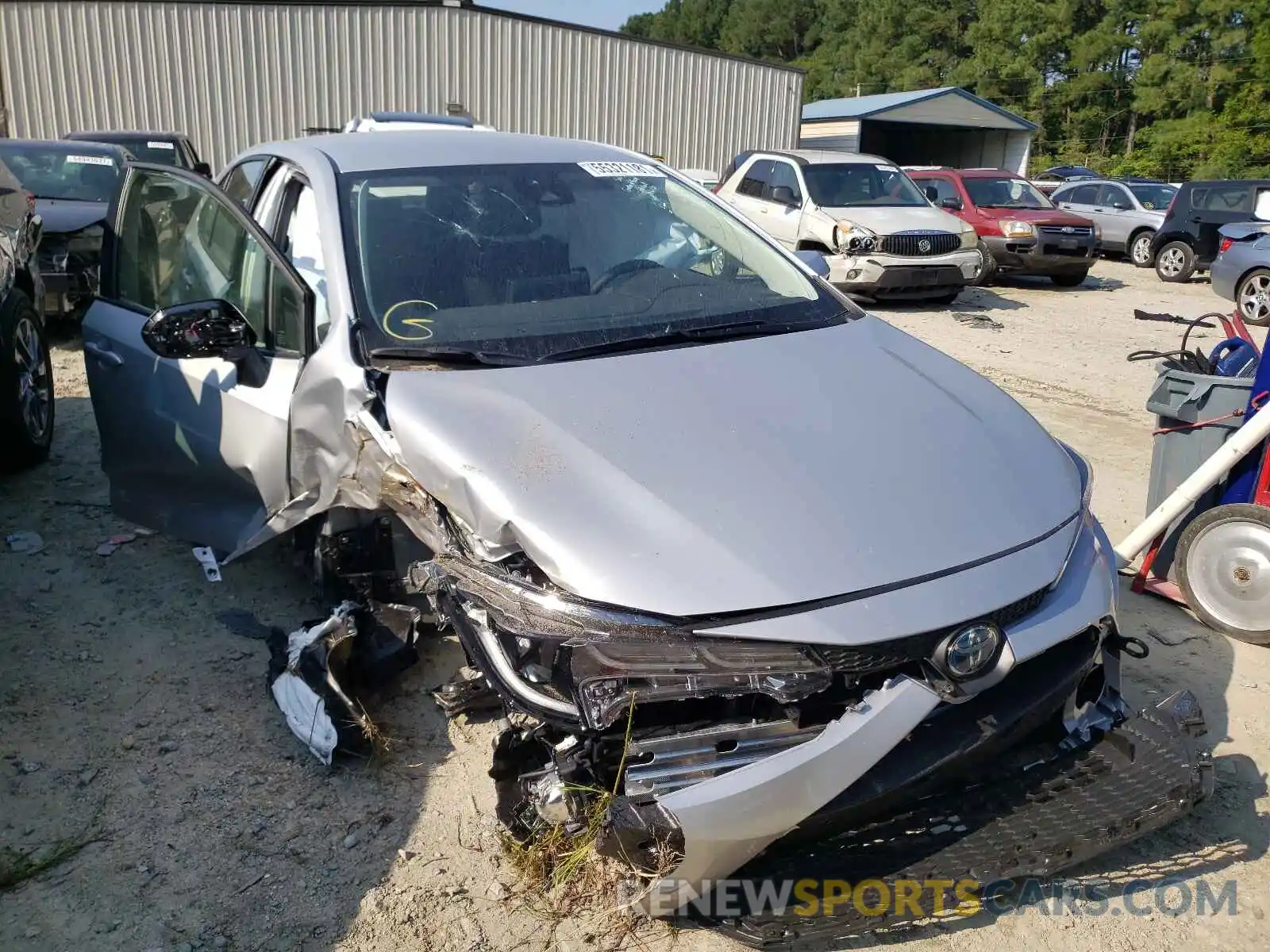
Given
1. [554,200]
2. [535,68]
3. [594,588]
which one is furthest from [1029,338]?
[535,68]

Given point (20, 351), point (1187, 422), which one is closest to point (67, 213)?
point (20, 351)

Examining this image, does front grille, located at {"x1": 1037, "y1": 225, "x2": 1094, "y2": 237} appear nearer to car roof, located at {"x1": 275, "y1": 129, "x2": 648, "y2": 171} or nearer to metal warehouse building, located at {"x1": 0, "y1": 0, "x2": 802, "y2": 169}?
metal warehouse building, located at {"x1": 0, "y1": 0, "x2": 802, "y2": 169}

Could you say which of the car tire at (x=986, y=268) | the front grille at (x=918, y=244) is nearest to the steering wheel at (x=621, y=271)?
the front grille at (x=918, y=244)

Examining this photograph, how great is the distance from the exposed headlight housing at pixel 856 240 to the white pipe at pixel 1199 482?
8026 millimetres

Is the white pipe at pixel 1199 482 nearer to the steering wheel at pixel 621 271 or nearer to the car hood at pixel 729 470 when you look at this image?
the car hood at pixel 729 470

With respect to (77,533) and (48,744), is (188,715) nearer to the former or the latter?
(48,744)

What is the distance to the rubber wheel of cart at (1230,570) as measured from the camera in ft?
13.0

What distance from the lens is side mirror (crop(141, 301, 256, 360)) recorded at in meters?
3.41

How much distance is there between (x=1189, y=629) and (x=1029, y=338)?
726 cm

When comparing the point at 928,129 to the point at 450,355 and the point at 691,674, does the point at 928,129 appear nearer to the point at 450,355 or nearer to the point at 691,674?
the point at 450,355

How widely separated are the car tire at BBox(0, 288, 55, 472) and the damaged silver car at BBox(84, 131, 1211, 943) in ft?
6.81

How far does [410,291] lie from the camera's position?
10.7 ft

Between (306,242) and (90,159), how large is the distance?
8150 mm

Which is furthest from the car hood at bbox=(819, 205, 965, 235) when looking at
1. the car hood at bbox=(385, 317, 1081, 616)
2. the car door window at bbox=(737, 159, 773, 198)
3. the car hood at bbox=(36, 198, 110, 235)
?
the car hood at bbox=(385, 317, 1081, 616)
